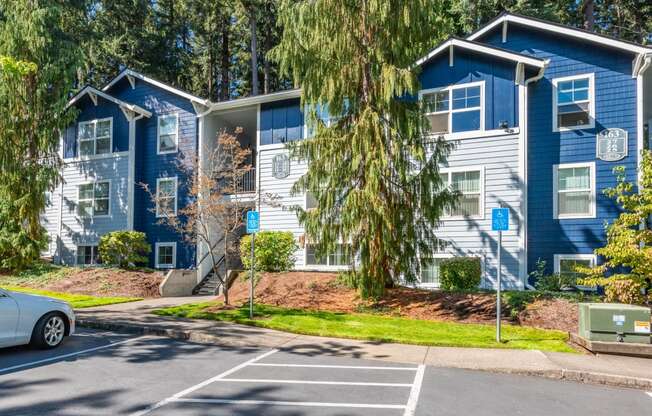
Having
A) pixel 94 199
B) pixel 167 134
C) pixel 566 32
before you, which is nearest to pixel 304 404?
pixel 566 32

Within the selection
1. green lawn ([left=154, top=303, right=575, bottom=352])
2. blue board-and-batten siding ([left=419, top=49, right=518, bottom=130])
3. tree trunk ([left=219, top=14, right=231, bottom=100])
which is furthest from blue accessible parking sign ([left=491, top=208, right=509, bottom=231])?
tree trunk ([left=219, top=14, right=231, bottom=100])

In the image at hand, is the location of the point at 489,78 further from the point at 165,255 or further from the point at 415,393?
the point at 165,255

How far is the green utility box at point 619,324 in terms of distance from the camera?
9344 mm

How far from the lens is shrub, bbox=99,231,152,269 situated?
20.5 m

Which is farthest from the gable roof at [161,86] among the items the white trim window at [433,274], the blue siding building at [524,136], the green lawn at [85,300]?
the white trim window at [433,274]

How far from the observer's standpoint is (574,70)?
52.7 feet

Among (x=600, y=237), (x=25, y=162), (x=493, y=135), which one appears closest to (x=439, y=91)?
(x=493, y=135)

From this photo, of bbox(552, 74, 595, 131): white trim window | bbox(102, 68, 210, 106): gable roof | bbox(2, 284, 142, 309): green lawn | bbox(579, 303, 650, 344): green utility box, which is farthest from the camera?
bbox(102, 68, 210, 106): gable roof

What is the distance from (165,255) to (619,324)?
1792cm

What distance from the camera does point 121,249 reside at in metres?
20.5

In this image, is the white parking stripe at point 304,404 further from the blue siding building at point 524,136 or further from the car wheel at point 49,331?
the blue siding building at point 524,136

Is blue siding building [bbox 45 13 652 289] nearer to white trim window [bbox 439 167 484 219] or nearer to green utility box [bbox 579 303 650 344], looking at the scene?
white trim window [bbox 439 167 484 219]

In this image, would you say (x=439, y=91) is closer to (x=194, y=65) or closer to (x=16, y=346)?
(x=16, y=346)

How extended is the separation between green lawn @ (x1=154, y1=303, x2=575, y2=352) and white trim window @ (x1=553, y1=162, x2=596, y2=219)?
18.8 feet
